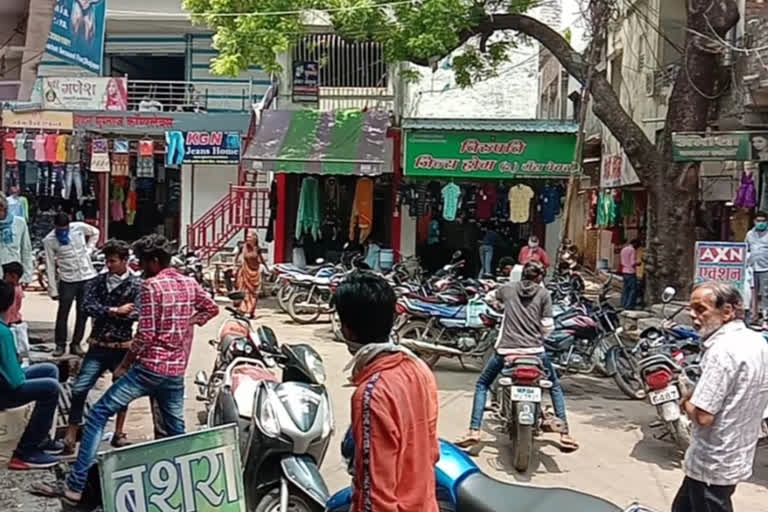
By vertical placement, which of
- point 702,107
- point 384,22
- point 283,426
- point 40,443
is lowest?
point 40,443

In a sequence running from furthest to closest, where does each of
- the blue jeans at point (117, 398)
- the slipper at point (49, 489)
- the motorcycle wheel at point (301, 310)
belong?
1. the motorcycle wheel at point (301, 310)
2. the slipper at point (49, 489)
3. the blue jeans at point (117, 398)

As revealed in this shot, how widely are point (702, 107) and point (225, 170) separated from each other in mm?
12174

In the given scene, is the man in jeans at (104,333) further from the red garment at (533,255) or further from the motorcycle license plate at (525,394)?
the red garment at (533,255)

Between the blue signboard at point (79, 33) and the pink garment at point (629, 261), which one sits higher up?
the blue signboard at point (79, 33)

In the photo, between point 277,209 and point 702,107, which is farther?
point 277,209

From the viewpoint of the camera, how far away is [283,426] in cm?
473

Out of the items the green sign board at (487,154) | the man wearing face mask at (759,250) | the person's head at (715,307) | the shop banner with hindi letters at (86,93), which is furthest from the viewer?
the shop banner with hindi letters at (86,93)

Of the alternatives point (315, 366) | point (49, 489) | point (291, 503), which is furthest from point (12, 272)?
point (291, 503)

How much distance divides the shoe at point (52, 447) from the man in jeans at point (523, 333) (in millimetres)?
3067

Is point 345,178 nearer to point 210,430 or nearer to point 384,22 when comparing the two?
point 384,22

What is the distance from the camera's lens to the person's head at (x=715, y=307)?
3926mm

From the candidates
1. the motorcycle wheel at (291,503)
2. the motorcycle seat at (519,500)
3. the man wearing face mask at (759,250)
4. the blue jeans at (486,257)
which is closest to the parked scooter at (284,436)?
the motorcycle wheel at (291,503)

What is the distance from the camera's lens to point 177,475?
3.54m

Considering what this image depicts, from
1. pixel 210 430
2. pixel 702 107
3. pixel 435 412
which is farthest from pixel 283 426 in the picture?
pixel 702 107
